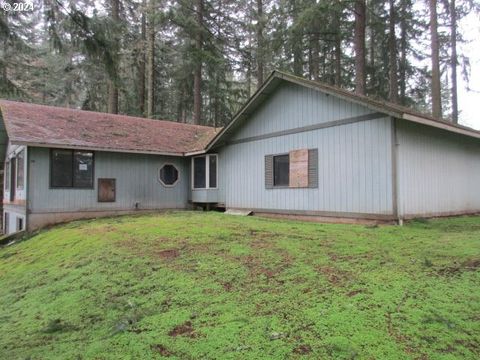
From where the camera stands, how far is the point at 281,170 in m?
11.8

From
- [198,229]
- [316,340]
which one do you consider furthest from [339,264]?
[198,229]

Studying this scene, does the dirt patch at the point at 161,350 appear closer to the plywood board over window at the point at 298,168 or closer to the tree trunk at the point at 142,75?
the plywood board over window at the point at 298,168

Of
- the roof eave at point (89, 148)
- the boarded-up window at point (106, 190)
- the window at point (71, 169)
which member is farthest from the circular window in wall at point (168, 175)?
the window at point (71, 169)

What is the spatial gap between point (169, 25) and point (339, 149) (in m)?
15.1

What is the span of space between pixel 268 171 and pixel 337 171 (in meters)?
2.80

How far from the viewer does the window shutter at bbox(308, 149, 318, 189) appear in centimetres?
1055

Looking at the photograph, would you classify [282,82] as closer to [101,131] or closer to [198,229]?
[198,229]

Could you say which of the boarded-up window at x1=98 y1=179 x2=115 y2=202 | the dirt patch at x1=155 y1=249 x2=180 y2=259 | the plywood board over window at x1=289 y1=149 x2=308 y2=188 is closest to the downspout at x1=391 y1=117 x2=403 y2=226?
the plywood board over window at x1=289 y1=149 x2=308 y2=188

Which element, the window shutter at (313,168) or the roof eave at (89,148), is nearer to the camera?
the window shutter at (313,168)

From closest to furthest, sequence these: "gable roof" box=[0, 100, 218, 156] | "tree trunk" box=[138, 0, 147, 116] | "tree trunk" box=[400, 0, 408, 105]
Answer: "gable roof" box=[0, 100, 218, 156] → "tree trunk" box=[400, 0, 408, 105] → "tree trunk" box=[138, 0, 147, 116]

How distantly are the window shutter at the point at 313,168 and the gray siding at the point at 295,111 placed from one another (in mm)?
868

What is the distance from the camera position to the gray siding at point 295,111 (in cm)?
1000

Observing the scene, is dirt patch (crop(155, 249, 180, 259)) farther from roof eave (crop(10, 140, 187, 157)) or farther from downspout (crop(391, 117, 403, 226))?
roof eave (crop(10, 140, 187, 157))

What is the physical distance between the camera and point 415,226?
854cm
